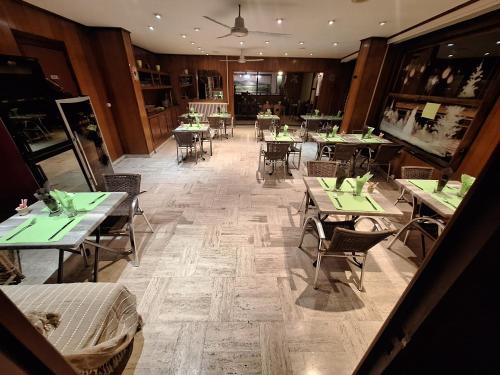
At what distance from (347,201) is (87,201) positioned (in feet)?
8.79

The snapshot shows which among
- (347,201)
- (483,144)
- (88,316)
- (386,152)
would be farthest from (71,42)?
(483,144)

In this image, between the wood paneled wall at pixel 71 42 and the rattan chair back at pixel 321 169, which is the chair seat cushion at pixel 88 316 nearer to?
the rattan chair back at pixel 321 169

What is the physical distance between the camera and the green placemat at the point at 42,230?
4.95 ft

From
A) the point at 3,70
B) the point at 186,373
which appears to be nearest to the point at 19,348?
the point at 186,373

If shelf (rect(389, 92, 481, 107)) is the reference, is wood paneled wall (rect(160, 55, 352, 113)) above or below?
above

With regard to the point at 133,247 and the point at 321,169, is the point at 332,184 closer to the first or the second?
the point at 321,169

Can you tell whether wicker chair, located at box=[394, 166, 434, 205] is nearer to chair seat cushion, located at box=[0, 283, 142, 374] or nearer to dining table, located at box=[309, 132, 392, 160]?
dining table, located at box=[309, 132, 392, 160]

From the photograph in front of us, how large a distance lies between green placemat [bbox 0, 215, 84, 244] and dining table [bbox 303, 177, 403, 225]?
224 centimetres

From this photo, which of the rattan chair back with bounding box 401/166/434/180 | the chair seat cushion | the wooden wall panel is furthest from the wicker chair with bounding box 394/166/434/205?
the chair seat cushion

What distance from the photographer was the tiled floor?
5.08 ft

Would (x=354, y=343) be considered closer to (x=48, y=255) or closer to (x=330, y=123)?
(x=48, y=255)

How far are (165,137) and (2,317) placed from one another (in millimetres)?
7513

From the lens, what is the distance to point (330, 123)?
7523 mm

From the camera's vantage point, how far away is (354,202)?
212 centimetres
